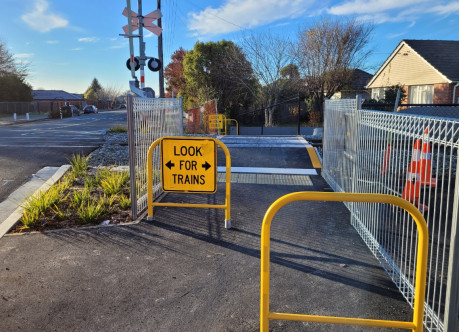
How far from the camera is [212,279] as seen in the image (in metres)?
3.81

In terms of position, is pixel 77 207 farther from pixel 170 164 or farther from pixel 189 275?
pixel 189 275

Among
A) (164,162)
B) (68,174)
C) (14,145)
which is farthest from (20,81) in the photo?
(164,162)

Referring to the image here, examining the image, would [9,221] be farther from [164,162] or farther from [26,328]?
[26,328]

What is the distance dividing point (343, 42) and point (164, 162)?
893 inches

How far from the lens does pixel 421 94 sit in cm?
2720

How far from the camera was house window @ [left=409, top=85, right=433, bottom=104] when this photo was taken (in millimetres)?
26344

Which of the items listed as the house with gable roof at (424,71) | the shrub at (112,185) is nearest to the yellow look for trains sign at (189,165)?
the shrub at (112,185)

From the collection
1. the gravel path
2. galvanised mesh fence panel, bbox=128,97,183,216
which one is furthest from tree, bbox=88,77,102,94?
galvanised mesh fence panel, bbox=128,97,183,216

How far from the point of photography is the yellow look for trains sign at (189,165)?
522cm

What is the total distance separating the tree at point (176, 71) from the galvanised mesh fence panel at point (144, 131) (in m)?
25.1

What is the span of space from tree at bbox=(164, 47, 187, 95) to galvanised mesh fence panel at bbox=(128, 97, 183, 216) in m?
25.1

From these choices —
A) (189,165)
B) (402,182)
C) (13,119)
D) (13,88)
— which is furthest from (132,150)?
(13,88)

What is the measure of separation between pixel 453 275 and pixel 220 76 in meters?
23.7

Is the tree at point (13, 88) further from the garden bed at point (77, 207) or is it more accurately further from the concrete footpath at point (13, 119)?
the garden bed at point (77, 207)
